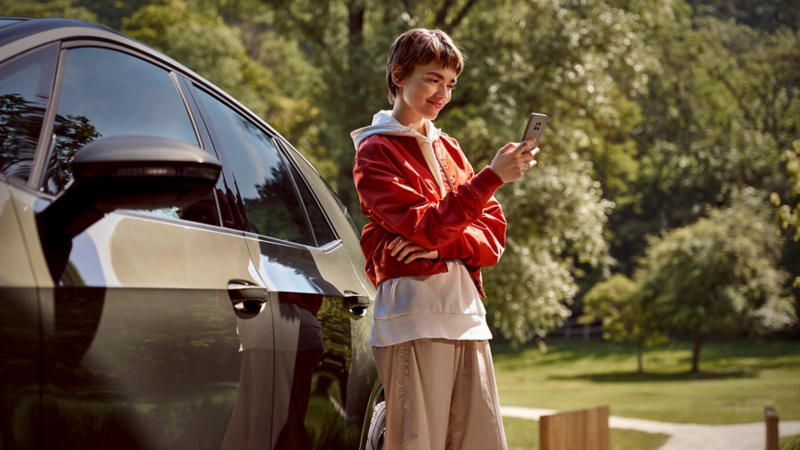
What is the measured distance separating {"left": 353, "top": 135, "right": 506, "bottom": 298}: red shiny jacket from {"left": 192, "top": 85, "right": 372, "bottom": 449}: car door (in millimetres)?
178

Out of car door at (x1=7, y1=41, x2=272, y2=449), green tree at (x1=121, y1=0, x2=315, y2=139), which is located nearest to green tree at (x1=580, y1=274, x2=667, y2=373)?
green tree at (x1=121, y1=0, x2=315, y2=139)

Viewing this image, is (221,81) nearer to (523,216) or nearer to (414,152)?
(523,216)

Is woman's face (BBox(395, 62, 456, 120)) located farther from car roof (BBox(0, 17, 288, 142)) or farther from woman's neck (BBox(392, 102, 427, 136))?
car roof (BBox(0, 17, 288, 142))

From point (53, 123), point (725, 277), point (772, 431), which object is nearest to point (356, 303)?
point (53, 123)

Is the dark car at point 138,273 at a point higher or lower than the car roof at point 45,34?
lower

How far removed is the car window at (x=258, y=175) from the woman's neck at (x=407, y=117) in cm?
42

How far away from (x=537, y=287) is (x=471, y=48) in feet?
17.4

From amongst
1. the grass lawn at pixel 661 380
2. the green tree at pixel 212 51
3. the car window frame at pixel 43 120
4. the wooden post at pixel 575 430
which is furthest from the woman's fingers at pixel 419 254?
the green tree at pixel 212 51

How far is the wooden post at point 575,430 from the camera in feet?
14.1

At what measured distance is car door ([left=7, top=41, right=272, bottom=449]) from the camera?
1.17 meters

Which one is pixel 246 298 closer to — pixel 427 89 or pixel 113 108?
pixel 113 108

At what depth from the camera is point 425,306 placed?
208 centimetres

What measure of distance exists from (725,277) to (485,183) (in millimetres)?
32214

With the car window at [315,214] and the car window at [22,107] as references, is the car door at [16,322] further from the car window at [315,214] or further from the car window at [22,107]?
the car window at [315,214]
